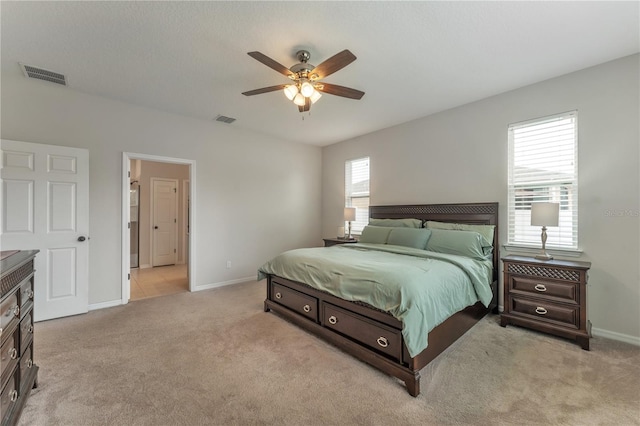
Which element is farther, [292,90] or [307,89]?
[292,90]

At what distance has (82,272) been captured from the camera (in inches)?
128

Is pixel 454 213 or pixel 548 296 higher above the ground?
pixel 454 213

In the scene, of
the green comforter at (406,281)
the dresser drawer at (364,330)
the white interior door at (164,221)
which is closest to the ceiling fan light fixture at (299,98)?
the green comforter at (406,281)

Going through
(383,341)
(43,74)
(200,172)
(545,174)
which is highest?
(43,74)

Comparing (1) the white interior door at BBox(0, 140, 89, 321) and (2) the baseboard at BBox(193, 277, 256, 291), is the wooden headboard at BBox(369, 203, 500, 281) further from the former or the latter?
(1) the white interior door at BBox(0, 140, 89, 321)

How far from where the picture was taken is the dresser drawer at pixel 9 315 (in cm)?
136

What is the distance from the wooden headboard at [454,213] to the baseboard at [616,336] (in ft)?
3.18

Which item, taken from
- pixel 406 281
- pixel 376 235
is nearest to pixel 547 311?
pixel 406 281

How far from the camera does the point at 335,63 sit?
2184 millimetres

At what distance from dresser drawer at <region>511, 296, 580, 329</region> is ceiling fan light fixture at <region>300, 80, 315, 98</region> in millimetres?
2982

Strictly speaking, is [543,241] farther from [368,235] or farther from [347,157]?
[347,157]

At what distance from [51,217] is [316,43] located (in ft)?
11.5

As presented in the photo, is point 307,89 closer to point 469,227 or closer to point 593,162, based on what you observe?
point 469,227

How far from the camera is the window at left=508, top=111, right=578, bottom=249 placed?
290 cm
